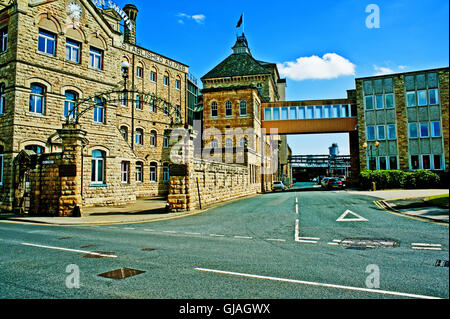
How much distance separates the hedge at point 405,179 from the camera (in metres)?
31.1

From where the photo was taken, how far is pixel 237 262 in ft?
21.1

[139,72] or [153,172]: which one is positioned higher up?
[139,72]

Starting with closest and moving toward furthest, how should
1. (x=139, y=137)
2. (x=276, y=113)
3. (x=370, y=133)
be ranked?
(x=139, y=137) → (x=370, y=133) → (x=276, y=113)

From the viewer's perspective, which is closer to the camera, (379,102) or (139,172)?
(139,172)

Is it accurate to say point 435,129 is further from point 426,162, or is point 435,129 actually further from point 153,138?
point 153,138

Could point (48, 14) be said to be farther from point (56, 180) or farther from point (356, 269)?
point (356, 269)

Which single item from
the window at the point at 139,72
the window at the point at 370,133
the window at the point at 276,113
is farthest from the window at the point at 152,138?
the window at the point at 370,133

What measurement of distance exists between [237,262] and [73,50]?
2108 centimetres

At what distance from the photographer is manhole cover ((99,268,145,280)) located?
547cm

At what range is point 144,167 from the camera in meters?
32.2

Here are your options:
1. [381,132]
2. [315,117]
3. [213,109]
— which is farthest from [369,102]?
[213,109]

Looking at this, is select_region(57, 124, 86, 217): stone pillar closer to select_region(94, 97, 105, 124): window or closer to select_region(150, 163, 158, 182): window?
select_region(94, 97, 105, 124): window

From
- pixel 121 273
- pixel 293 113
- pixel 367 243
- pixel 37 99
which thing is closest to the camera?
pixel 121 273
